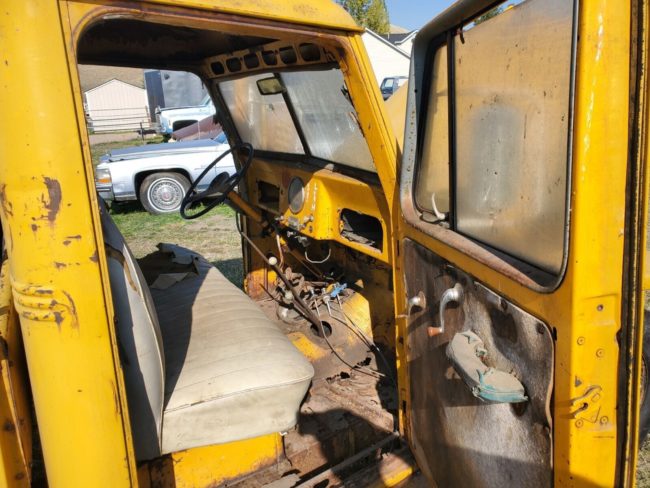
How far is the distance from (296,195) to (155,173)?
A: 265 inches

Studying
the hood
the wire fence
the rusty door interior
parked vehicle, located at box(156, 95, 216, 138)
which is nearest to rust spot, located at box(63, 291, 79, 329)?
the rusty door interior

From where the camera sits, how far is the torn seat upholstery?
1503 millimetres

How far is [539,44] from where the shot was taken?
1081mm

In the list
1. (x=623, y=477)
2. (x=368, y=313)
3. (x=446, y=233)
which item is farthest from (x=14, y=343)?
(x=368, y=313)

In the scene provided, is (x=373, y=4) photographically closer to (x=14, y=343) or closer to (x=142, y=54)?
(x=142, y=54)

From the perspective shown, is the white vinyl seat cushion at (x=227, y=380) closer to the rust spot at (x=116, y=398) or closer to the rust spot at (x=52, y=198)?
the rust spot at (x=116, y=398)

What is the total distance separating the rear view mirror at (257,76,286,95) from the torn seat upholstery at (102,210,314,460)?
3.78ft

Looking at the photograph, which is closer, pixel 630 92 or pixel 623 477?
pixel 630 92

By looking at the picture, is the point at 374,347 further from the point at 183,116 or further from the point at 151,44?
the point at 183,116

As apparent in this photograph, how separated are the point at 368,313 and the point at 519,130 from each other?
67.5 inches

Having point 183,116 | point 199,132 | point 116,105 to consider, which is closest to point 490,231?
point 199,132

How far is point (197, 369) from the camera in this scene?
1852mm

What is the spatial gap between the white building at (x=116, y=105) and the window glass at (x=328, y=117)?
89.3 ft

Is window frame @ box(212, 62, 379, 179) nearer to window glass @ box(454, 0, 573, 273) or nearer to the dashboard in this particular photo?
the dashboard
